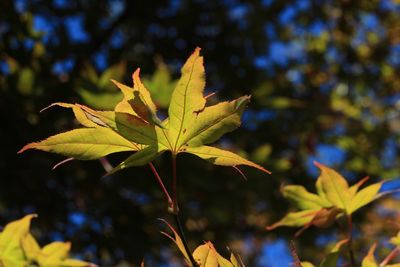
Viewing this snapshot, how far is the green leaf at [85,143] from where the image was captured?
0.52m

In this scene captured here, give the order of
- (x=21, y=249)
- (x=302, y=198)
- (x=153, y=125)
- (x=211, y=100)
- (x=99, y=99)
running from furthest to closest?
(x=211, y=100)
(x=99, y=99)
(x=302, y=198)
(x=21, y=249)
(x=153, y=125)

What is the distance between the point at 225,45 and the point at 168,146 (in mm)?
2465

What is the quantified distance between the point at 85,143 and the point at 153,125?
76mm

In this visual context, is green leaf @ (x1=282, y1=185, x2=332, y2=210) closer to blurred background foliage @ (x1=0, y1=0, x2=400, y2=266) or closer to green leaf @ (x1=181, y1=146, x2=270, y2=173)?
green leaf @ (x1=181, y1=146, x2=270, y2=173)

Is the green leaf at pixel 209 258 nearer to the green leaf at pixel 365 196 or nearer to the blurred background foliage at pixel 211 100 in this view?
the green leaf at pixel 365 196

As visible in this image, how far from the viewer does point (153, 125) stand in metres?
0.51

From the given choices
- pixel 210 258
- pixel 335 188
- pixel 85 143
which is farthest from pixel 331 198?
pixel 85 143

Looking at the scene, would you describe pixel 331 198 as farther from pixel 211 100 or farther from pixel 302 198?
pixel 211 100

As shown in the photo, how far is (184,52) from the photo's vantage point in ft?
9.53

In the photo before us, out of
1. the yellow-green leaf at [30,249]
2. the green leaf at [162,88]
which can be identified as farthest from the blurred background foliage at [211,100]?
the yellow-green leaf at [30,249]

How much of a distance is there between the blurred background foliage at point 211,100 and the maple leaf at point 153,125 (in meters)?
1.20

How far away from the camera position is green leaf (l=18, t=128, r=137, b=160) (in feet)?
1.70

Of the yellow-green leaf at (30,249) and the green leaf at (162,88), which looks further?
the green leaf at (162,88)

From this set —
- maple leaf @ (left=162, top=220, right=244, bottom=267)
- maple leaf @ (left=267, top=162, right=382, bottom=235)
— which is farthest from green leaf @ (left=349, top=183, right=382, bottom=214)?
maple leaf @ (left=162, top=220, right=244, bottom=267)
